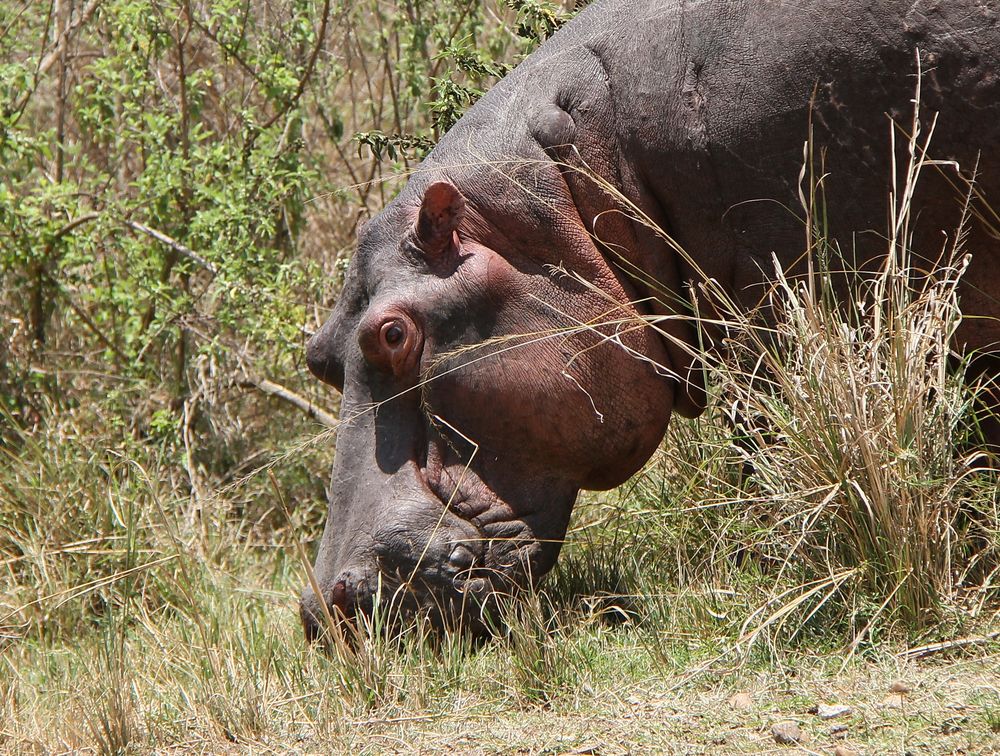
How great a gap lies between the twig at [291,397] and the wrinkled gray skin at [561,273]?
2.23 m

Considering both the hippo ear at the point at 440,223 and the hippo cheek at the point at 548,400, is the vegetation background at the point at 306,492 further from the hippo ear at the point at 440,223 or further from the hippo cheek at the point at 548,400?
the hippo ear at the point at 440,223

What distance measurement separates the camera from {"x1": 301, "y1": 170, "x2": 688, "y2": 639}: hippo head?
4.12m

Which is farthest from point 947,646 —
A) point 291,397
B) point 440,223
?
point 291,397

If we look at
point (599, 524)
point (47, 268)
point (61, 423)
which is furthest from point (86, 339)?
point (599, 524)

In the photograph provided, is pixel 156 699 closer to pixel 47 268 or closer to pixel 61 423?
pixel 61 423

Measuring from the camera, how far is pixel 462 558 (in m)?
4.11

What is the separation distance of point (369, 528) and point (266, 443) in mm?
3119

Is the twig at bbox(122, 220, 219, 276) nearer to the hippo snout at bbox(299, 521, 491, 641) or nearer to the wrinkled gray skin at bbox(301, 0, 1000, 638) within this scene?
the wrinkled gray skin at bbox(301, 0, 1000, 638)

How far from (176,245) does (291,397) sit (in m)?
0.96

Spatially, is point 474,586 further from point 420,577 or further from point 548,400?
point 548,400

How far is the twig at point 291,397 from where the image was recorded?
21.9 feet

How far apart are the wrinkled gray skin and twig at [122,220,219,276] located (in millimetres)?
2363

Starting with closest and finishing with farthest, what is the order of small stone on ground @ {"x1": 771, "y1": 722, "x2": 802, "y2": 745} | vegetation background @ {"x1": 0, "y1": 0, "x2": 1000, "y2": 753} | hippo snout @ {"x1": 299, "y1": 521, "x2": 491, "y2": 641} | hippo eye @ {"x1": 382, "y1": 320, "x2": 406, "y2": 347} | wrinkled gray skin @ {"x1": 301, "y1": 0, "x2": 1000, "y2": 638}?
small stone on ground @ {"x1": 771, "y1": 722, "x2": 802, "y2": 745}, vegetation background @ {"x1": 0, "y1": 0, "x2": 1000, "y2": 753}, wrinkled gray skin @ {"x1": 301, "y1": 0, "x2": 1000, "y2": 638}, hippo snout @ {"x1": 299, "y1": 521, "x2": 491, "y2": 641}, hippo eye @ {"x1": 382, "y1": 320, "x2": 406, "y2": 347}

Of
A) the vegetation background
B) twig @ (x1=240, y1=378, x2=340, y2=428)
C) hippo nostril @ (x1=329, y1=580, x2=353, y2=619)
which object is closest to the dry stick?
the vegetation background
